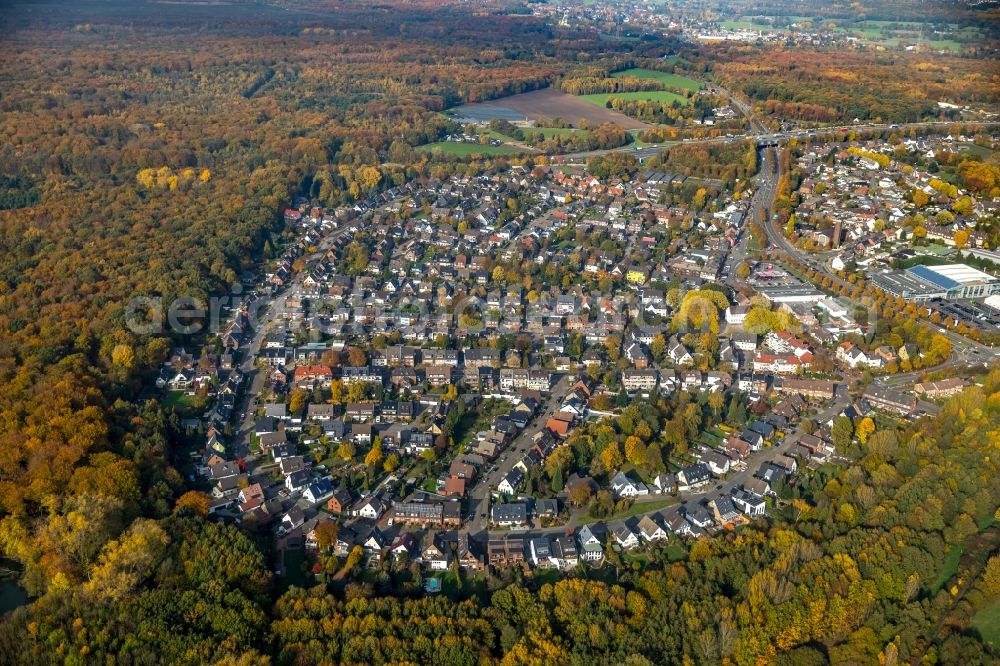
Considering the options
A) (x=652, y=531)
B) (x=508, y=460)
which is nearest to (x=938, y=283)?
(x=652, y=531)

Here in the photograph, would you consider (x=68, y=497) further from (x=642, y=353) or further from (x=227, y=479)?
(x=642, y=353)

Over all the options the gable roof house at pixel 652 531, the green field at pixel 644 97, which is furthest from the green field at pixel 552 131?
the gable roof house at pixel 652 531

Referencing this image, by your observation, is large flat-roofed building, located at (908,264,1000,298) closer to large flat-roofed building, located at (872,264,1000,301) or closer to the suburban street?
large flat-roofed building, located at (872,264,1000,301)

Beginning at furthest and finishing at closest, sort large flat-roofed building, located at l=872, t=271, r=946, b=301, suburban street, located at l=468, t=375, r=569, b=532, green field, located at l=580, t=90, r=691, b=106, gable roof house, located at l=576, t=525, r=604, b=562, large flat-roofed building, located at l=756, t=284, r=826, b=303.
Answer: green field, located at l=580, t=90, r=691, b=106
large flat-roofed building, located at l=872, t=271, r=946, b=301
large flat-roofed building, located at l=756, t=284, r=826, b=303
suburban street, located at l=468, t=375, r=569, b=532
gable roof house, located at l=576, t=525, r=604, b=562

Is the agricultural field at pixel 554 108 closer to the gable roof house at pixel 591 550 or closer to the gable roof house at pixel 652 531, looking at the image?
the gable roof house at pixel 652 531

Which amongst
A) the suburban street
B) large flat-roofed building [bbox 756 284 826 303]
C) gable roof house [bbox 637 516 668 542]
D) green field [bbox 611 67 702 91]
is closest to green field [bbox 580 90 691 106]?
green field [bbox 611 67 702 91]

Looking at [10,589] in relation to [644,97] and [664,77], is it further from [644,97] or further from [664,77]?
[664,77]
